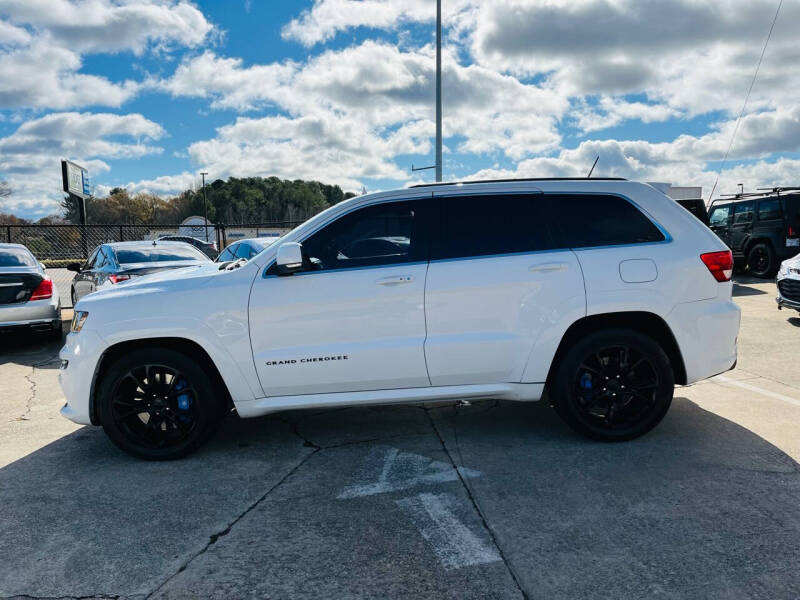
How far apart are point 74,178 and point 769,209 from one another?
78.7ft

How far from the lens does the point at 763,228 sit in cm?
1505

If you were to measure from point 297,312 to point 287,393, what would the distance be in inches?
22.7

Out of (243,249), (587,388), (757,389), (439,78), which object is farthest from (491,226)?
(439,78)

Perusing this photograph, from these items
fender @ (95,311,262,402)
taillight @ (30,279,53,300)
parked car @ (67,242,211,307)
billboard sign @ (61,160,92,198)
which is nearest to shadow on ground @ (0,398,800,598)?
fender @ (95,311,262,402)

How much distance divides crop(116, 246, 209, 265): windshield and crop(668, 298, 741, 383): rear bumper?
7086mm

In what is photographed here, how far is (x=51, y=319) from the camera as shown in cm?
855

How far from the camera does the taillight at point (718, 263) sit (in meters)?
4.16

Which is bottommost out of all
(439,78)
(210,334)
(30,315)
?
(30,315)

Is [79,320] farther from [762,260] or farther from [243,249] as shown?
[762,260]

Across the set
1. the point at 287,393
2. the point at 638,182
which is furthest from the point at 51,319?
the point at 638,182

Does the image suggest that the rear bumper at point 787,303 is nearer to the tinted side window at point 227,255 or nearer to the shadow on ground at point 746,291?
the shadow on ground at point 746,291

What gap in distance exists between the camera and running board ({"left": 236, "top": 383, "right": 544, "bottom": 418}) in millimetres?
4031

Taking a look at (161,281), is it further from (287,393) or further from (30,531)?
(30,531)

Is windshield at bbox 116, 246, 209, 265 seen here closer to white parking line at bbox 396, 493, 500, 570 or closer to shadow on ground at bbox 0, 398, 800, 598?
shadow on ground at bbox 0, 398, 800, 598
